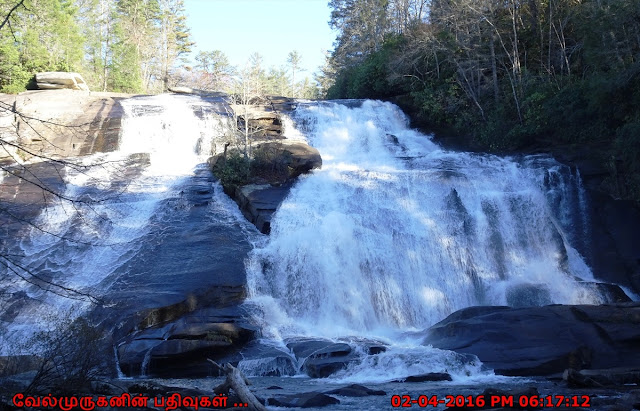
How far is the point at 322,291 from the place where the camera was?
49.3 ft

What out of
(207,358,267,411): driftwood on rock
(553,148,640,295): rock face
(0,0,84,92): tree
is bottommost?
(207,358,267,411): driftwood on rock

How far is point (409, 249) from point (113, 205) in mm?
9269

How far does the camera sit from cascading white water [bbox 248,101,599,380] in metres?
14.8

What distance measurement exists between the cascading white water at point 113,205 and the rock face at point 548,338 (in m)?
7.21

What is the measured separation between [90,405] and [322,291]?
9.19 m

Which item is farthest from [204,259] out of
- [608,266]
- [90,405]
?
[608,266]

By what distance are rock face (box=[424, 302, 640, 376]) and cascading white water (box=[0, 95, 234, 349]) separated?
7205mm

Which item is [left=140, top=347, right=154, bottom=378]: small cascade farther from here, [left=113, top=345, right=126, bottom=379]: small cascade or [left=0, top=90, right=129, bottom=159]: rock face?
[left=0, top=90, right=129, bottom=159]: rock face

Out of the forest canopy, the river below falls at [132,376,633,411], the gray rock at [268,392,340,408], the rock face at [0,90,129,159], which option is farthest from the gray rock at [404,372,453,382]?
the rock face at [0,90,129,159]

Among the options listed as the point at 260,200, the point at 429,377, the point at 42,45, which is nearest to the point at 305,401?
the point at 429,377

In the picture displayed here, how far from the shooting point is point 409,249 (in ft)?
54.4

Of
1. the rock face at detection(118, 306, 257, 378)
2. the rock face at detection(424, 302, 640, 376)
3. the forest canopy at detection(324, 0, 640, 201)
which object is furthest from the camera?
the forest canopy at detection(324, 0, 640, 201)

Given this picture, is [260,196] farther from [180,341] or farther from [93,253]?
[180,341]

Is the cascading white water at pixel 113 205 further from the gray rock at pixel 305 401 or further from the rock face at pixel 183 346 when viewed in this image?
the gray rock at pixel 305 401
